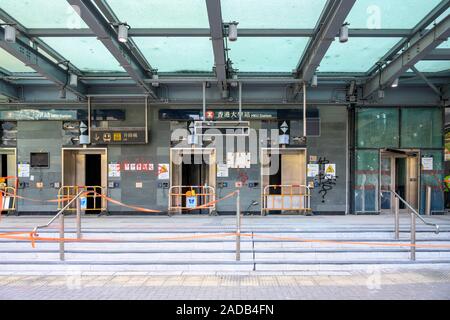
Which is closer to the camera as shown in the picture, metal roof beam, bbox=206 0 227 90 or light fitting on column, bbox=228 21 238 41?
metal roof beam, bbox=206 0 227 90

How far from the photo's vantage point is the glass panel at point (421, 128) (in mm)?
11430

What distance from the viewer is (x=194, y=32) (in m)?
7.23

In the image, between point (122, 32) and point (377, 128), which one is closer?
point (122, 32)

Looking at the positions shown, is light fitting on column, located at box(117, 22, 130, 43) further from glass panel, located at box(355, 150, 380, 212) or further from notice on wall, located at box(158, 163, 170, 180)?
glass panel, located at box(355, 150, 380, 212)

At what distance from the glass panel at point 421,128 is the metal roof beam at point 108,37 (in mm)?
8364

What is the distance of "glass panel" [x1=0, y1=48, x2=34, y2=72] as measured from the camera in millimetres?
8445

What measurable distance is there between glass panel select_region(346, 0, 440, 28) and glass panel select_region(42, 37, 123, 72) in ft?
17.6

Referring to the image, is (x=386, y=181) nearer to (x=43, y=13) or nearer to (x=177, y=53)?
(x=177, y=53)

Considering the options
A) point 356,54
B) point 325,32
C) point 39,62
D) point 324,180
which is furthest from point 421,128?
point 39,62

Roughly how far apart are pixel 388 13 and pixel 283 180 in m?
6.71

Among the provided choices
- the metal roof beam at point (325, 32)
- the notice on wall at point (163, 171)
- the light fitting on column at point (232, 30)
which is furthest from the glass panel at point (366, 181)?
the light fitting on column at point (232, 30)

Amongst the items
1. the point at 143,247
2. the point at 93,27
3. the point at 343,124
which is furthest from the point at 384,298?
the point at 343,124

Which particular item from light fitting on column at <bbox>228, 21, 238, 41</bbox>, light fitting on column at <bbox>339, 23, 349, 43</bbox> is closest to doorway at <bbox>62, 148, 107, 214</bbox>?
light fitting on column at <bbox>228, 21, 238, 41</bbox>
